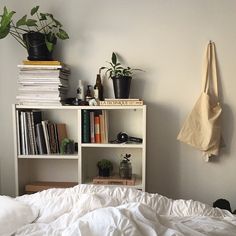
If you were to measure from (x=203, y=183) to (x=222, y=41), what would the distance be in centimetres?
110

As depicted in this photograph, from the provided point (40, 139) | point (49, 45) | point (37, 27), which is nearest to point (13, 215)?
point (40, 139)

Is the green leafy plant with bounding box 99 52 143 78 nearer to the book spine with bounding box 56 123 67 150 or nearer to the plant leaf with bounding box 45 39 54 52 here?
the plant leaf with bounding box 45 39 54 52

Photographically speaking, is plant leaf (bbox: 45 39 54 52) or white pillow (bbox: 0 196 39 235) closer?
white pillow (bbox: 0 196 39 235)

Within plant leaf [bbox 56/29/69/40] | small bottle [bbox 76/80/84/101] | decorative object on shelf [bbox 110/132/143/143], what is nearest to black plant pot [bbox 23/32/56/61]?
plant leaf [bbox 56/29/69/40]

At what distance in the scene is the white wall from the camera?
80.7 inches

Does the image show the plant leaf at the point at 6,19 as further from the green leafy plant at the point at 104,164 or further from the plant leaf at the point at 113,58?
the green leafy plant at the point at 104,164

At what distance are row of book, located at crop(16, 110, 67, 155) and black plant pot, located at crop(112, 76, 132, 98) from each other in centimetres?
57

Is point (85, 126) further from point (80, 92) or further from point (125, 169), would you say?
point (125, 169)

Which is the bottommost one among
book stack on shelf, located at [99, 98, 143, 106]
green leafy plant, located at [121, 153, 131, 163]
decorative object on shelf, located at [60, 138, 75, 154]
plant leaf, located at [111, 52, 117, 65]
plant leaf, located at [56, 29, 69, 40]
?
green leafy plant, located at [121, 153, 131, 163]

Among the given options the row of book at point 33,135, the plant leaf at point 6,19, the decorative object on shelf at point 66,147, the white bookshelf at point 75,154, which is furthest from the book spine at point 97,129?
the plant leaf at point 6,19

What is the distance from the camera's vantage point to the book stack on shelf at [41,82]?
6.40 ft

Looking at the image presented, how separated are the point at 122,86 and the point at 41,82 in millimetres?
584

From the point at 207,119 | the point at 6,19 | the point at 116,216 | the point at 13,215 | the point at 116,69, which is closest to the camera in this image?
the point at 116,216

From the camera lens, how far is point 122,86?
6.46 feet
